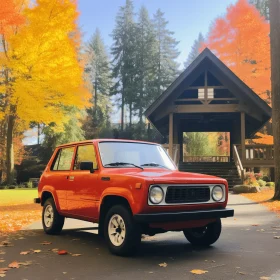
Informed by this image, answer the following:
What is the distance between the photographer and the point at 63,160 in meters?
8.12

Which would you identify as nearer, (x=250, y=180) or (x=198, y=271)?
(x=198, y=271)

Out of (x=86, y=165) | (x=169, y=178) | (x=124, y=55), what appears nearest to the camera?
(x=169, y=178)

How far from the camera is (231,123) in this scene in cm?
2758

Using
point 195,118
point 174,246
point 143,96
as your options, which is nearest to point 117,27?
point 143,96

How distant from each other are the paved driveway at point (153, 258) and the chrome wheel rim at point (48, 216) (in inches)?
10.9

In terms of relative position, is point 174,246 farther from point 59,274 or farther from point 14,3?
point 14,3

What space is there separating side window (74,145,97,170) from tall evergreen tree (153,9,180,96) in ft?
143

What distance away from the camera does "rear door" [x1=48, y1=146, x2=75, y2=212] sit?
745 centimetres

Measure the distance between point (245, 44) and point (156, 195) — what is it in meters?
29.0

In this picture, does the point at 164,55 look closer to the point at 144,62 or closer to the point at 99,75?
the point at 144,62

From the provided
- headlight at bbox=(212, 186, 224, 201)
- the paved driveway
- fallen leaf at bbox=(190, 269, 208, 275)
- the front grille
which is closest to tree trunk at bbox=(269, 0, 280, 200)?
the paved driveway

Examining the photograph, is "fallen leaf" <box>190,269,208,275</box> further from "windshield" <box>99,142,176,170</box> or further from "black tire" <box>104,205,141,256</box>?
"windshield" <box>99,142,176,170</box>

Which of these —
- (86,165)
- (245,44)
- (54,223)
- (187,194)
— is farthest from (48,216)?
(245,44)

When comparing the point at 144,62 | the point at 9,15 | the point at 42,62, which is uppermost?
the point at 144,62
